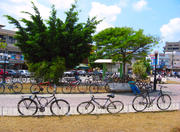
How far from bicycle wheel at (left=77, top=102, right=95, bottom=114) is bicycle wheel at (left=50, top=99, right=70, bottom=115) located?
1.54 feet

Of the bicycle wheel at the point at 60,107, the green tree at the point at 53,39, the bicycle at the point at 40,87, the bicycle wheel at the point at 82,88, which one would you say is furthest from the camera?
the green tree at the point at 53,39

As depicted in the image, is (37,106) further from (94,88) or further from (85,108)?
(94,88)

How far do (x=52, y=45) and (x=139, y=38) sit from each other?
337 inches

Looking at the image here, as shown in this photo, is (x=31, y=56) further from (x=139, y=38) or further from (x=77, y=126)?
(x=77, y=126)

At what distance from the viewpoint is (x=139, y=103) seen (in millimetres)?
8797

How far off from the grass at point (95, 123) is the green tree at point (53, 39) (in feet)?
40.1

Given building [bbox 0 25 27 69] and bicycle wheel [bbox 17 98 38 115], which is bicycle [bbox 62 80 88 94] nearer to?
bicycle wheel [bbox 17 98 38 115]

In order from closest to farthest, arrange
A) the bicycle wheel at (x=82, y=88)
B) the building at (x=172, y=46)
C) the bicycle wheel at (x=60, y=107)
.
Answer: the bicycle wheel at (x=60, y=107), the bicycle wheel at (x=82, y=88), the building at (x=172, y=46)

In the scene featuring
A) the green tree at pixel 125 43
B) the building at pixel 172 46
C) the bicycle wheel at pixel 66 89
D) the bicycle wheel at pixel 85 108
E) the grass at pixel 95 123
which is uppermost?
the building at pixel 172 46

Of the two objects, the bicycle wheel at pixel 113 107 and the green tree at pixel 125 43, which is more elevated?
the green tree at pixel 125 43

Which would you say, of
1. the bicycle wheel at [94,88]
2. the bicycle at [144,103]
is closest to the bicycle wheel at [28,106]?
the bicycle at [144,103]

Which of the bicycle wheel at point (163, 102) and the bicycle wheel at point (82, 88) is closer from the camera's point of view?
the bicycle wheel at point (163, 102)

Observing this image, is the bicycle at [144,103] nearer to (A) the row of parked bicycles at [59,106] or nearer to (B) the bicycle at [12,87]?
(A) the row of parked bicycles at [59,106]

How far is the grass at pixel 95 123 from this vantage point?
5805mm
